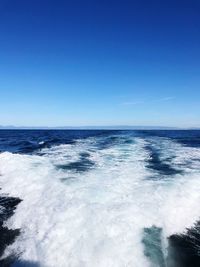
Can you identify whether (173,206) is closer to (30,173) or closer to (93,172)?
(93,172)

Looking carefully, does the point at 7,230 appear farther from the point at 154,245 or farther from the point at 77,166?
the point at 77,166

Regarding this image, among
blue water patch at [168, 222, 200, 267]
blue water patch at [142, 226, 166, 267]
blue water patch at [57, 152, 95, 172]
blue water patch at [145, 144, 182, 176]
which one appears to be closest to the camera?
blue water patch at [142, 226, 166, 267]

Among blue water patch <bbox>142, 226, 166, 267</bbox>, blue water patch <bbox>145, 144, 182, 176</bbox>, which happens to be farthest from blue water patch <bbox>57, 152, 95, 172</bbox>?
blue water patch <bbox>142, 226, 166, 267</bbox>

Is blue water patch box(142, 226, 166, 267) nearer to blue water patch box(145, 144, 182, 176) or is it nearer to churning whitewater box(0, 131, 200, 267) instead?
churning whitewater box(0, 131, 200, 267)

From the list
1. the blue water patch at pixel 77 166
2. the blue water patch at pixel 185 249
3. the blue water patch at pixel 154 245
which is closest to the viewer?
the blue water patch at pixel 154 245

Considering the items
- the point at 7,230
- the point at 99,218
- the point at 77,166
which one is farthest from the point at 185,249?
the point at 77,166

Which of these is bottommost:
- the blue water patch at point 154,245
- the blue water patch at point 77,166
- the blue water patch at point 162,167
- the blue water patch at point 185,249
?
the blue water patch at point 185,249

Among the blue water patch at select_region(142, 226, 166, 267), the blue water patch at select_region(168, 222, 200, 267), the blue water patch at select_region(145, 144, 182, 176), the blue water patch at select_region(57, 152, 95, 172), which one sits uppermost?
the blue water patch at select_region(145, 144, 182, 176)

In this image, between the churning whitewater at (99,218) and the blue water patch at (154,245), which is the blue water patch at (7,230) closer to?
the churning whitewater at (99,218)

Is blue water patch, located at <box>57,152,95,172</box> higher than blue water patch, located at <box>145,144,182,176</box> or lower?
lower

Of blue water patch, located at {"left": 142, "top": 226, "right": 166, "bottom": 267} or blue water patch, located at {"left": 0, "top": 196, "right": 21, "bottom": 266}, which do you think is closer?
blue water patch, located at {"left": 142, "top": 226, "right": 166, "bottom": 267}

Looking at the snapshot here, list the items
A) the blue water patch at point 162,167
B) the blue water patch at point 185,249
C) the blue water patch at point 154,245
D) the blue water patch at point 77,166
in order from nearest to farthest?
the blue water patch at point 154,245 < the blue water patch at point 185,249 < the blue water patch at point 162,167 < the blue water patch at point 77,166

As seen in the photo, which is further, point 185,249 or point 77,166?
point 77,166

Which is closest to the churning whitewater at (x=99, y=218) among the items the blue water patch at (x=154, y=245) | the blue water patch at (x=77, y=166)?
the blue water patch at (x=154, y=245)
